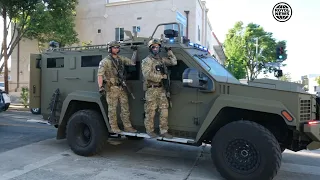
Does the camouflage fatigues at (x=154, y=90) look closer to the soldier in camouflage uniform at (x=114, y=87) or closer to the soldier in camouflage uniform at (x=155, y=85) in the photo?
the soldier in camouflage uniform at (x=155, y=85)


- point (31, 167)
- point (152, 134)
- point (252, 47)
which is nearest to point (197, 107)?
point (152, 134)

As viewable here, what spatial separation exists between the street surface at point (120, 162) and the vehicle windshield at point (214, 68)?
1.54m

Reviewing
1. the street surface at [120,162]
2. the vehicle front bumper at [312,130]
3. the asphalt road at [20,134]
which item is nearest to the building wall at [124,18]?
the asphalt road at [20,134]

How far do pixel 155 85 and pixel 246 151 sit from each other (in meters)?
1.80

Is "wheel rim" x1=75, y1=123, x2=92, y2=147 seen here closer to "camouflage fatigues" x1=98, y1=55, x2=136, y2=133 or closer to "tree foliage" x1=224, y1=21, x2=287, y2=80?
"camouflage fatigues" x1=98, y1=55, x2=136, y2=133

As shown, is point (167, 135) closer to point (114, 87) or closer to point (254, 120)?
point (114, 87)

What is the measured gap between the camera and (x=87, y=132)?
652 cm

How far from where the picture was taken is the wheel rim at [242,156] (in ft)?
15.8

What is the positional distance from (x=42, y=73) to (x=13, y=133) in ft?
7.71

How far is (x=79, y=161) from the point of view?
6.10m

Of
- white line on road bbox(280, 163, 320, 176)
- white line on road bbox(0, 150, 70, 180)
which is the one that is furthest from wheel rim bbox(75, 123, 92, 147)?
white line on road bbox(280, 163, 320, 176)

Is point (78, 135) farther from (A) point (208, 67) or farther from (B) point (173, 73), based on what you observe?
(A) point (208, 67)

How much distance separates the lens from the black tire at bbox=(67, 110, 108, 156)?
6.26 m

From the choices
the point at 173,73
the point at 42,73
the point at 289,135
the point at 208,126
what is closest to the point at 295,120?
the point at 289,135
